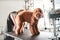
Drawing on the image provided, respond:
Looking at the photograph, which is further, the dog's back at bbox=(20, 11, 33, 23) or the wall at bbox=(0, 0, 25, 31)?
the wall at bbox=(0, 0, 25, 31)

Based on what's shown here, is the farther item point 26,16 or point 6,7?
point 6,7

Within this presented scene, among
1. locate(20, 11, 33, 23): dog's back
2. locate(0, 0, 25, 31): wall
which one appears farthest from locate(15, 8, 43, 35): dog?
locate(0, 0, 25, 31): wall

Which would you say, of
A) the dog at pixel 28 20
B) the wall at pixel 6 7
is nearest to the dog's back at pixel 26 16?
the dog at pixel 28 20

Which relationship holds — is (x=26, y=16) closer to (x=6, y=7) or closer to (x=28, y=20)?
(x=28, y=20)

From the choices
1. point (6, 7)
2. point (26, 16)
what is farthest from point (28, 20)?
point (6, 7)

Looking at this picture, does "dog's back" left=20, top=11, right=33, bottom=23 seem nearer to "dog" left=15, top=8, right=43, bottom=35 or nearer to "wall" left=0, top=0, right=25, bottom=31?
"dog" left=15, top=8, right=43, bottom=35

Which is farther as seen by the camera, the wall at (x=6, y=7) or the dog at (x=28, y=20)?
the wall at (x=6, y=7)

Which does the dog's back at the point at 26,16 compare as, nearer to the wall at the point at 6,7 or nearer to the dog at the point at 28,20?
the dog at the point at 28,20

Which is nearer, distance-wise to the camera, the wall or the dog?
the dog

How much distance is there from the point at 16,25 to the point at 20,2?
1879mm

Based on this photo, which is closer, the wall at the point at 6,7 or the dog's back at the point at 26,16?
the dog's back at the point at 26,16

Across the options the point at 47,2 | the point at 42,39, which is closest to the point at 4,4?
Result: the point at 47,2

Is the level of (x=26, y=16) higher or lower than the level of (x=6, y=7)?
lower

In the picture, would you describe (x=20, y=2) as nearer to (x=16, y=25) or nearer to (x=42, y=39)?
(x=16, y=25)
